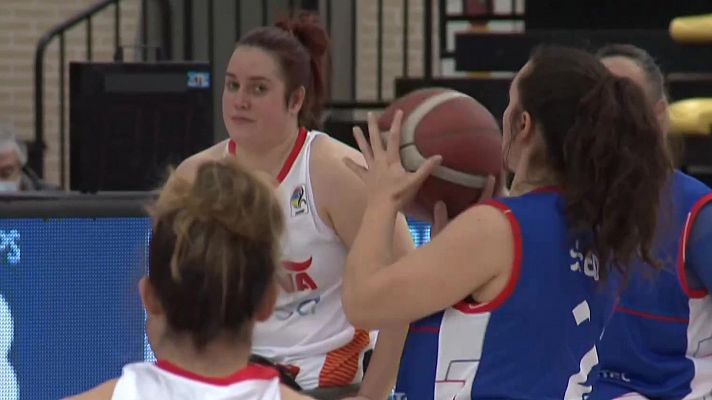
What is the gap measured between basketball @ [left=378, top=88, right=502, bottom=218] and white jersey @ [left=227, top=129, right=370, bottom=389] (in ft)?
2.46

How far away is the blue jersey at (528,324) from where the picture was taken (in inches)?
140

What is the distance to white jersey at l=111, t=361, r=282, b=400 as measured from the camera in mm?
2902

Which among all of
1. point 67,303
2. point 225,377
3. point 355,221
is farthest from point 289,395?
point 67,303

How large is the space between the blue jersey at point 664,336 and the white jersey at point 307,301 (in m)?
0.79

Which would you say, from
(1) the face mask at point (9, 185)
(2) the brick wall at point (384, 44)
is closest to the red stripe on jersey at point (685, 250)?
(1) the face mask at point (9, 185)

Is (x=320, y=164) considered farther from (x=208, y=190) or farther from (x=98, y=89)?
(x=98, y=89)

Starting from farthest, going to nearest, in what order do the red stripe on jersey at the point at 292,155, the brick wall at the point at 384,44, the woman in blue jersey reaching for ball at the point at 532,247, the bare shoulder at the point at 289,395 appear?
1. the brick wall at the point at 384,44
2. the red stripe on jersey at the point at 292,155
3. the woman in blue jersey reaching for ball at the point at 532,247
4. the bare shoulder at the point at 289,395

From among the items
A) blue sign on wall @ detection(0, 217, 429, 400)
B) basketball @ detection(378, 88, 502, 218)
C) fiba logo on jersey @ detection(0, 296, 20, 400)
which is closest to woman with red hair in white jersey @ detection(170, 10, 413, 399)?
basketball @ detection(378, 88, 502, 218)

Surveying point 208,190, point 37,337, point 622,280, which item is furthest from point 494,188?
point 37,337

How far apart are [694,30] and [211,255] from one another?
20.0 ft

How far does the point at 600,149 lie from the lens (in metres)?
3.59

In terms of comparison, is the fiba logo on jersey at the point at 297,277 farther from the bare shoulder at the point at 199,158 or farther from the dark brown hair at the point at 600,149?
the dark brown hair at the point at 600,149

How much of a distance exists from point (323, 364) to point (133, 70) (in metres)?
2.85

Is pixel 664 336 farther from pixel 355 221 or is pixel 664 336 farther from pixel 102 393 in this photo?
pixel 102 393
